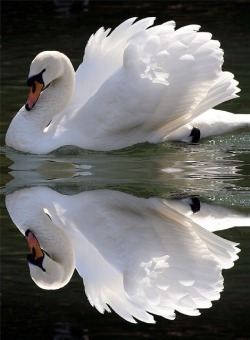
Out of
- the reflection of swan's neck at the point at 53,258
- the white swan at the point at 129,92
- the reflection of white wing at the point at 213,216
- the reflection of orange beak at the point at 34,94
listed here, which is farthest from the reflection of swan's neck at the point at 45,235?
the reflection of orange beak at the point at 34,94

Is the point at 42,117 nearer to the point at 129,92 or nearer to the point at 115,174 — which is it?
the point at 129,92

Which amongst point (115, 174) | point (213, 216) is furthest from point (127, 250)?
point (115, 174)

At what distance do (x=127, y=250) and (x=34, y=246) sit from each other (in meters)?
0.63

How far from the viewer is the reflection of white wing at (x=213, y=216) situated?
907 centimetres

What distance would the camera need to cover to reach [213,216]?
927cm

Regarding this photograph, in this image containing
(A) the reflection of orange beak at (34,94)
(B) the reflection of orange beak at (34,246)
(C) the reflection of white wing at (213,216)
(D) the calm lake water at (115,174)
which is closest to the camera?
(D) the calm lake water at (115,174)

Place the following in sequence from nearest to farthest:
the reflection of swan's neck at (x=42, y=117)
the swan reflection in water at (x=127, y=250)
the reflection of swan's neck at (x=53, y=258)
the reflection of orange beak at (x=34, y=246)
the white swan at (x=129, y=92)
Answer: the swan reflection in water at (x=127, y=250), the reflection of swan's neck at (x=53, y=258), the reflection of orange beak at (x=34, y=246), the white swan at (x=129, y=92), the reflection of swan's neck at (x=42, y=117)

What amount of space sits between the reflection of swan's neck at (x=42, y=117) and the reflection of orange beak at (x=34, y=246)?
252 centimetres

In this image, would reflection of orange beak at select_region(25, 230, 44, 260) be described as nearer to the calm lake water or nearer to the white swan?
the calm lake water

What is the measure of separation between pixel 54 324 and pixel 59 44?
373 inches

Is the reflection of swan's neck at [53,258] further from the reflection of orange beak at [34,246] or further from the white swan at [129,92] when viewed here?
the white swan at [129,92]

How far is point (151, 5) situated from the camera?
18703mm

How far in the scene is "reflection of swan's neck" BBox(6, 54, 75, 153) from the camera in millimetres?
11531

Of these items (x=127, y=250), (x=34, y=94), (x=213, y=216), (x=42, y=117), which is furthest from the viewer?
(x=34, y=94)
